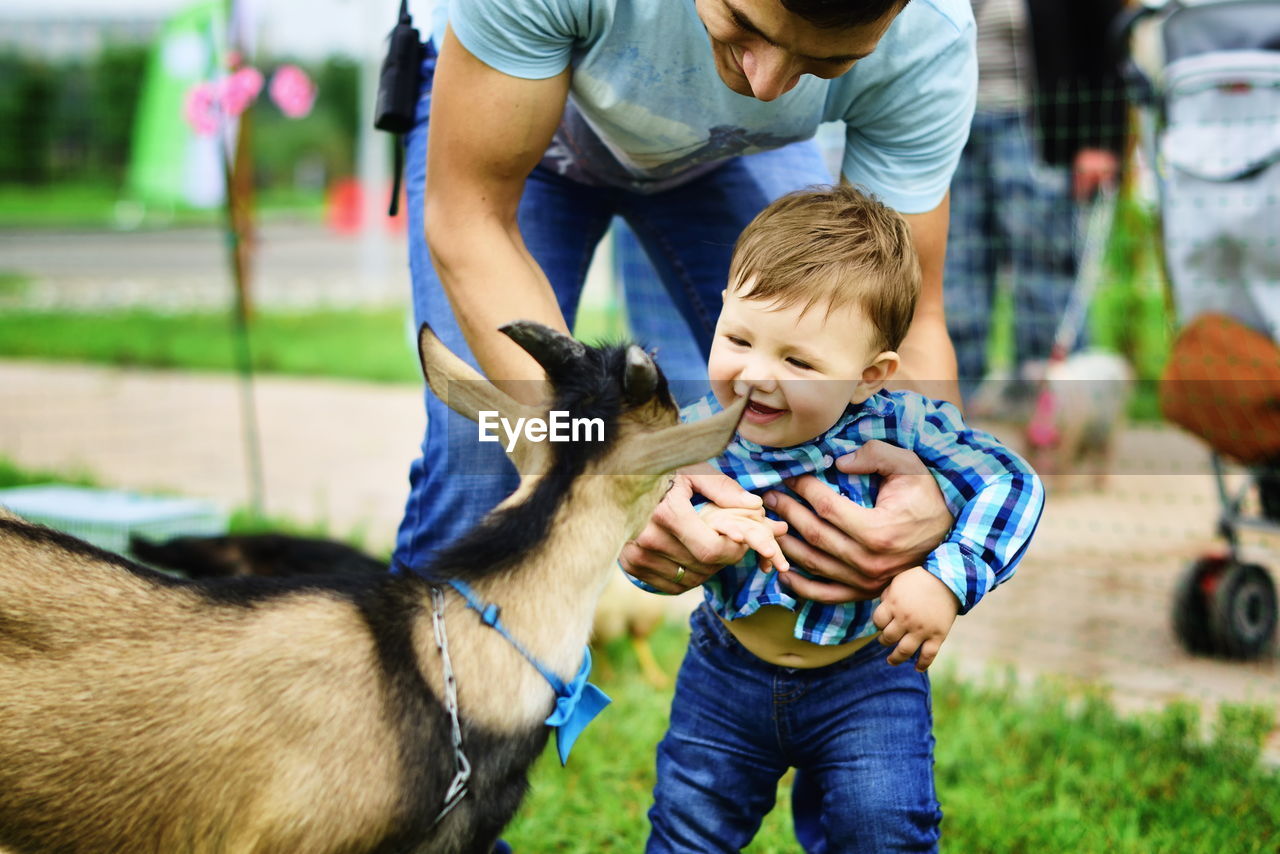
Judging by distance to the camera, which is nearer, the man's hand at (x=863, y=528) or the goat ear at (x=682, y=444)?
the goat ear at (x=682, y=444)

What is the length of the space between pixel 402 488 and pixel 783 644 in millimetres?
4457

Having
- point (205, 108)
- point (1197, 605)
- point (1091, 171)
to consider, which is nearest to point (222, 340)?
point (205, 108)

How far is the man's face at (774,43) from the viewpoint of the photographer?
1937mm

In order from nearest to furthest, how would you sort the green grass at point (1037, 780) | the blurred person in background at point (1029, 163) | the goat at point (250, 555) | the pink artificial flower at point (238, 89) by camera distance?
the green grass at point (1037, 780) → the goat at point (250, 555) → the pink artificial flower at point (238, 89) → the blurred person in background at point (1029, 163)

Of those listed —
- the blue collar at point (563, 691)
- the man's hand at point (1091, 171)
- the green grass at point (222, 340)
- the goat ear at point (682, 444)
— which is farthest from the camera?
the green grass at point (222, 340)

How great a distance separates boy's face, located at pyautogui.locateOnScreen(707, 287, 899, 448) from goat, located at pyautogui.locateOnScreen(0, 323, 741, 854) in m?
0.17

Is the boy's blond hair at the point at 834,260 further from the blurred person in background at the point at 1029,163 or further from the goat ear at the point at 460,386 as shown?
the blurred person in background at the point at 1029,163

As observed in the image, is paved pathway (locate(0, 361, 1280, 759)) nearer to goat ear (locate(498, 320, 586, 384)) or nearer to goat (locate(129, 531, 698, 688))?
goat (locate(129, 531, 698, 688))

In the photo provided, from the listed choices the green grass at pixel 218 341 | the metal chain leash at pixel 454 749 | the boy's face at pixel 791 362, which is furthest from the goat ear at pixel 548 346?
the green grass at pixel 218 341

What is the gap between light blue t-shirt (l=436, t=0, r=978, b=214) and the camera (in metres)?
2.27

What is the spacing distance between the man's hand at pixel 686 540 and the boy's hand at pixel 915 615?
22 cm

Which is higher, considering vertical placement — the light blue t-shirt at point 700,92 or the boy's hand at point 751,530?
the light blue t-shirt at point 700,92

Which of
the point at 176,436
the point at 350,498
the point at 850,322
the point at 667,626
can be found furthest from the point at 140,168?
the point at 850,322

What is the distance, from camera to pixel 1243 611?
422 cm
